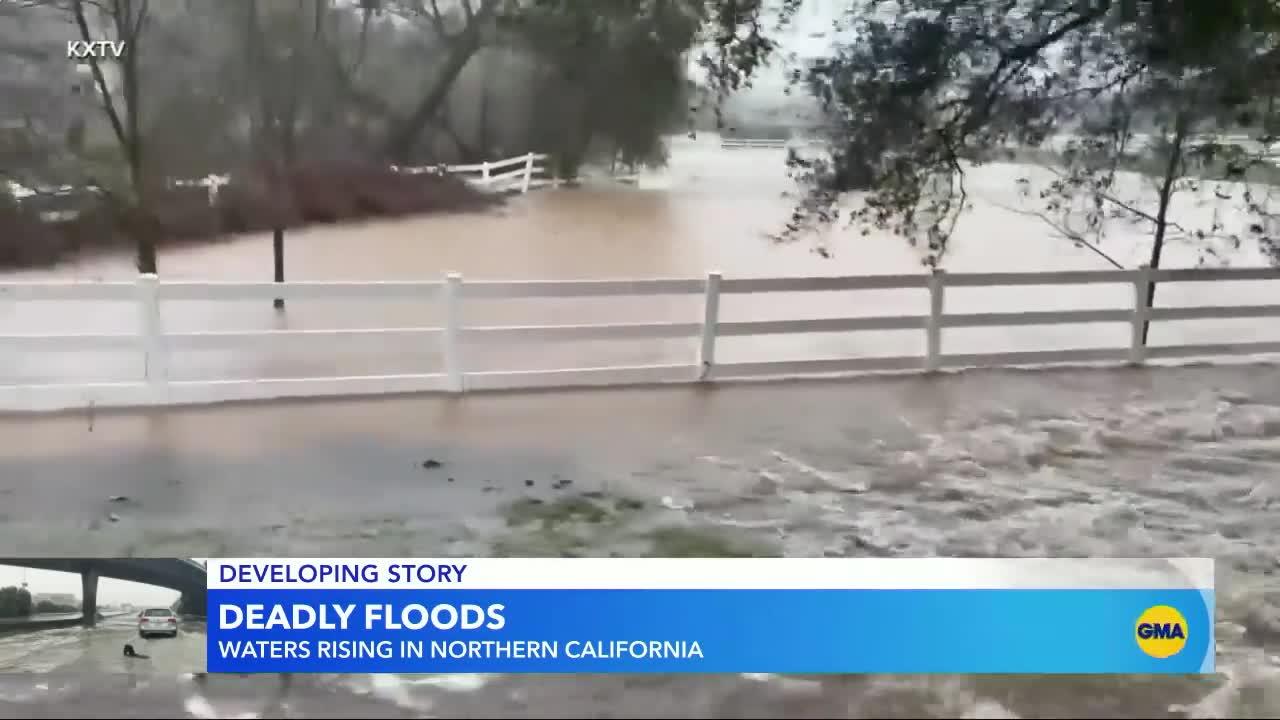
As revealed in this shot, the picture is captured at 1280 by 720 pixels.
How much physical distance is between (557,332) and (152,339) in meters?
0.65

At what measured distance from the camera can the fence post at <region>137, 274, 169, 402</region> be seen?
1.50 meters

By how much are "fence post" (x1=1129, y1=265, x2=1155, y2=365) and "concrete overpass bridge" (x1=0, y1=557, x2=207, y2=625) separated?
1.61 m

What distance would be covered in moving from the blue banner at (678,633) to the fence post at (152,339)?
15.0 inches

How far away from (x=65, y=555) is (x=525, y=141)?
987mm

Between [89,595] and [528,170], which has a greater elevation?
[528,170]

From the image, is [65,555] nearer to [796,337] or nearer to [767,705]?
[767,705]

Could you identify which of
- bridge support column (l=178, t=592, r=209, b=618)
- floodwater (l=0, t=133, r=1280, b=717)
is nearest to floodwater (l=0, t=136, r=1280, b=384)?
floodwater (l=0, t=133, r=1280, b=717)

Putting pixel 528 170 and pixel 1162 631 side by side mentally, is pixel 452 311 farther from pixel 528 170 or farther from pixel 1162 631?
pixel 1162 631

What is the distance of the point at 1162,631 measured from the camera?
1409 mm

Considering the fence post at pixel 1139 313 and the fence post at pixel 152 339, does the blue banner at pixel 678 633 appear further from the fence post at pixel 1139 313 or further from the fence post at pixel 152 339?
the fence post at pixel 1139 313

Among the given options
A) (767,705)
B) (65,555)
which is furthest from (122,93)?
(767,705)

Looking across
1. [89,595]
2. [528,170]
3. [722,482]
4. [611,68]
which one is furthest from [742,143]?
[89,595]

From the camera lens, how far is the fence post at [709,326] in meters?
1.59

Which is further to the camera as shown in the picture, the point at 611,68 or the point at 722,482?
the point at 722,482
